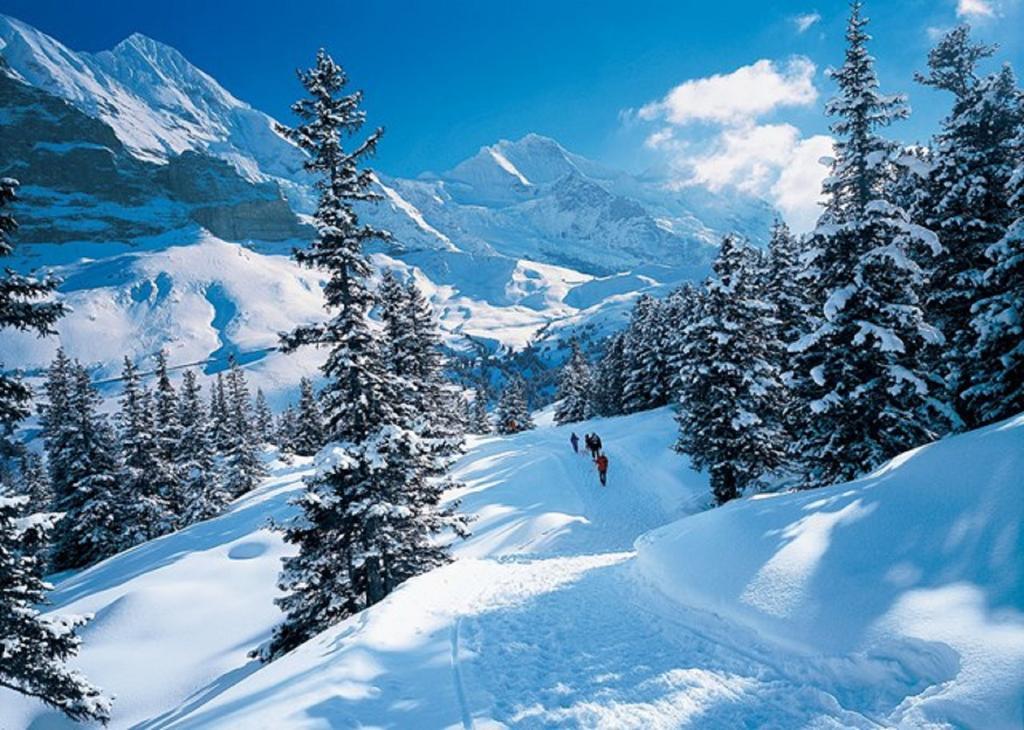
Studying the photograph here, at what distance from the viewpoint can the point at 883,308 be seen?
14.3m

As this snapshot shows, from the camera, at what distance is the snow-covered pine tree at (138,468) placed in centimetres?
3675

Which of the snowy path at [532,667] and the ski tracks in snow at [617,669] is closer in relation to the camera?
the ski tracks in snow at [617,669]

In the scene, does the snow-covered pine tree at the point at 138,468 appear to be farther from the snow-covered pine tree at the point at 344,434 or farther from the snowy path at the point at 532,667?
the snowy path at the point at 532,667

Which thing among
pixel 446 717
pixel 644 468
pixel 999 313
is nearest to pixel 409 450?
pixel 446 717

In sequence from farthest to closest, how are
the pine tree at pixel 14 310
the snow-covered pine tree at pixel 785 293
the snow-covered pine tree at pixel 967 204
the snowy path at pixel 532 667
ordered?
the snow-covered pine tree at pixel 785 293 → the snow-covered pine tree at pixel 967 204 → the pine tree at pixel 14 310 → the snowy path at pixel 532 667

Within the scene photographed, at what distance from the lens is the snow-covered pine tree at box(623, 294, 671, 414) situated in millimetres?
46688

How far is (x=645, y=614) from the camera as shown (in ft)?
28.7

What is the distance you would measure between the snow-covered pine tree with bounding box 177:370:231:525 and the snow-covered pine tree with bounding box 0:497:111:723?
1283 inches

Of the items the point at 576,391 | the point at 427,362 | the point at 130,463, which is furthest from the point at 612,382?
the point at 130,463

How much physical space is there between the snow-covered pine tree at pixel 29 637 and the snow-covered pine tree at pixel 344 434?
4244 millimetres

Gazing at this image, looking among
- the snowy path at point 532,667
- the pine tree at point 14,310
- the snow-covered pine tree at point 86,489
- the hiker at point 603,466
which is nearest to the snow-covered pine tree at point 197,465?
the snow-covered pine tree at point 86,489

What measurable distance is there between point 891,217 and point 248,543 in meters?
28.6

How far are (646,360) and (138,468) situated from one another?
41532 mm

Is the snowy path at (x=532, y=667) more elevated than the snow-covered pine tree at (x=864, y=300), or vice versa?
the snow-covered pine tree at (x=864, y=300)
